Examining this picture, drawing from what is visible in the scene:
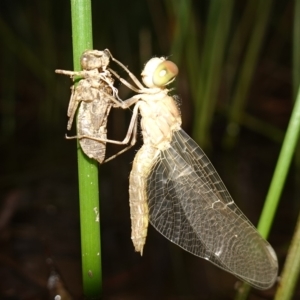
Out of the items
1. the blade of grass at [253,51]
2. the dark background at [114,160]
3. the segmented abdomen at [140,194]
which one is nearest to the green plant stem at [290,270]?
the segmented abdomen at [140,194]

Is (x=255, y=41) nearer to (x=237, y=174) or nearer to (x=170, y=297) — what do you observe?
(x=237, y=174)

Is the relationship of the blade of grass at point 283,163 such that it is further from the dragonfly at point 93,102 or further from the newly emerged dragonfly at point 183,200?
the dragonfly at point 93,102

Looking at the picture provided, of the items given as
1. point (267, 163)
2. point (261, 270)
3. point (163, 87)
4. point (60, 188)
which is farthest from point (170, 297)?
point (267, 163)

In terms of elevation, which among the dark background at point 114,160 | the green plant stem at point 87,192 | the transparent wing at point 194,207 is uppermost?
the green plant stem at point 87,192

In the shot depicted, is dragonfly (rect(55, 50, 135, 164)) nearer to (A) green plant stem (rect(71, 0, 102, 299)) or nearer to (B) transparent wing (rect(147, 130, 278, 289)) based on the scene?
(A) green plant stem (rect(71, 0, 102, 299))

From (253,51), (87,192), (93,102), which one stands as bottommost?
(253,51)

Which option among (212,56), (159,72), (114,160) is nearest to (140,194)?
(159,72)

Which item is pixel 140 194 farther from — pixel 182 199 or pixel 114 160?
pixel 114 160
